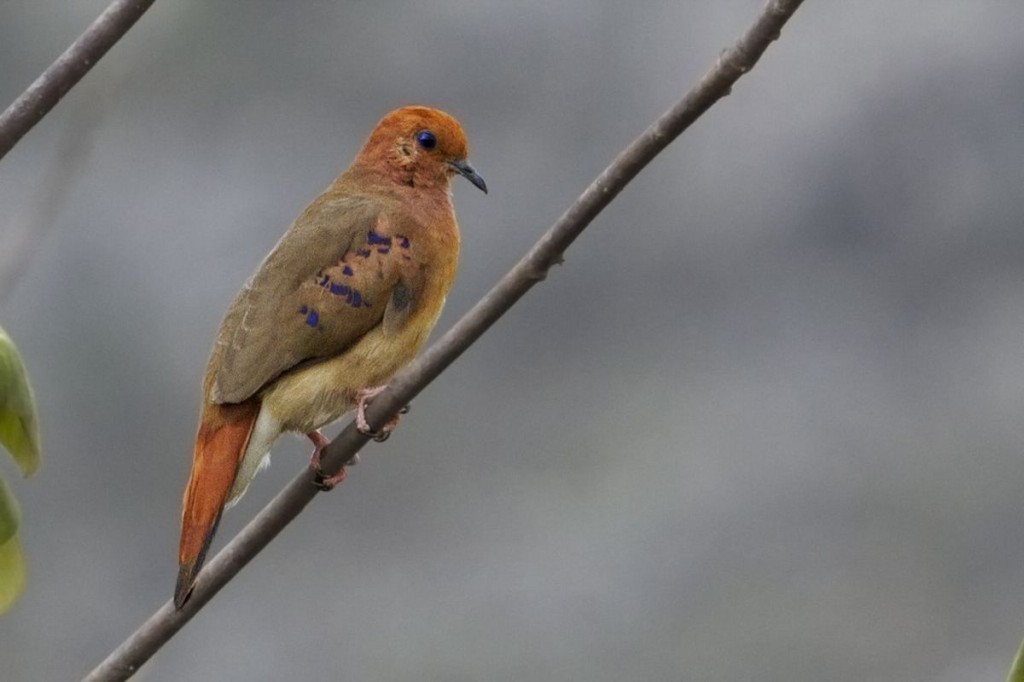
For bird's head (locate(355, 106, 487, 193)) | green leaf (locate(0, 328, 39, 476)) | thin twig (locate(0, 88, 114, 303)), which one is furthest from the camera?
bird's head (locate(355, 106, 487, 193))

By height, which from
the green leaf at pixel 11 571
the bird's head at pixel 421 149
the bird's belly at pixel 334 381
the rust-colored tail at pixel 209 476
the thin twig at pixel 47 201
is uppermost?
the bird's head at pixel 421 149

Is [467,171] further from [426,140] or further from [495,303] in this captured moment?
[495,303]

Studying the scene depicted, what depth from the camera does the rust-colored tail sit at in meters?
2.54

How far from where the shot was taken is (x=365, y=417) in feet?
7.84

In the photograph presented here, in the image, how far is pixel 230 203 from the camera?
22.4ft

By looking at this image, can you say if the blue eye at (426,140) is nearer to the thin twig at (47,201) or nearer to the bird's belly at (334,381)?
the bird's belly at (334,381)

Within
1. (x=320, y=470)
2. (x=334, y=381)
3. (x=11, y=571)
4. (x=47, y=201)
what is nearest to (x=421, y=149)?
(x=334, y=381)

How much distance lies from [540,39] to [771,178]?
1.29 meters

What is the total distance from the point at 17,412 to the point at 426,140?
2009mm

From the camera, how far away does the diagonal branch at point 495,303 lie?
1750 millimetres

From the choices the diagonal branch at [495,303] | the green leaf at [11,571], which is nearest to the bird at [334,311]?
the diagonal branch at [495,303]

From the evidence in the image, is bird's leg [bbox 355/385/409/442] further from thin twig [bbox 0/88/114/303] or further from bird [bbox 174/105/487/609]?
thin twig [bbox 0/88/114/303]

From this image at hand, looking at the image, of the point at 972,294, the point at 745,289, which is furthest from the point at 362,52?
the point at 972,294

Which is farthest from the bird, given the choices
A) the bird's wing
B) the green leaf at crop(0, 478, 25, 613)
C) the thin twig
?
the green leaf at crop(0, 478, 25, 613)
